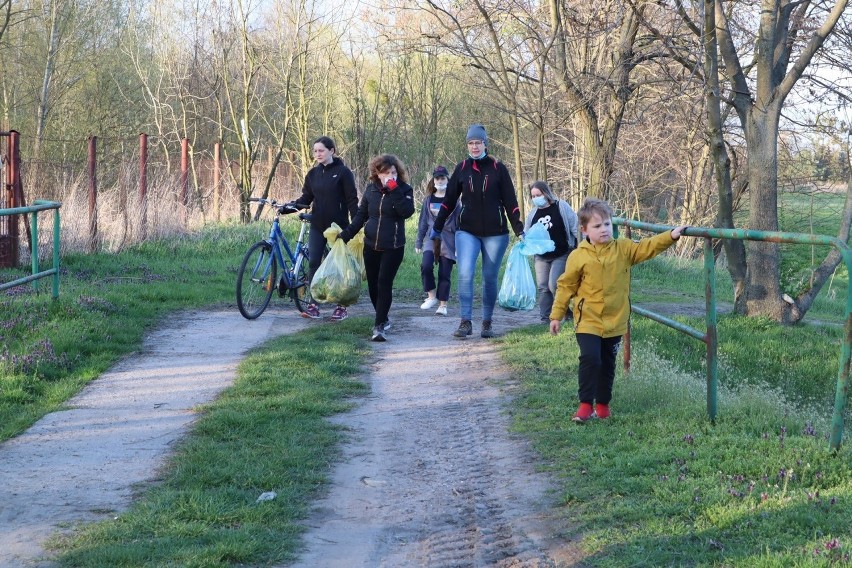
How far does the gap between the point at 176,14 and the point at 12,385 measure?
21059 mm

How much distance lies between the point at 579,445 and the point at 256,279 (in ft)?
18.2

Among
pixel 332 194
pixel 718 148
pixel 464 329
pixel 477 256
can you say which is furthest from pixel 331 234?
pixel 718 148

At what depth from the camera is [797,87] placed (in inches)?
559

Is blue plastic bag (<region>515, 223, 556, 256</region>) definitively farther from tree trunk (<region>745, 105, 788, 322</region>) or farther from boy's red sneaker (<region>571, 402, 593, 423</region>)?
boy's red sneaker (<region>571, 402, 593, 423</region>)

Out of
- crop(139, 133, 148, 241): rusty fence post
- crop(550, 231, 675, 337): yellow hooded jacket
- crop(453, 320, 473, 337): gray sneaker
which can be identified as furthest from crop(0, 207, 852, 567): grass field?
crop(139, 133, 148, 241): rusty fence post

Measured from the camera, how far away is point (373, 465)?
5672 mm

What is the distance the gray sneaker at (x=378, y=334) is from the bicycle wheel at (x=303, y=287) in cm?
119

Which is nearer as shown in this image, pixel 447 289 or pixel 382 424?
pixel 382 424

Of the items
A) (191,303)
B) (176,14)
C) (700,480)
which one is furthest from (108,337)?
(176,14)

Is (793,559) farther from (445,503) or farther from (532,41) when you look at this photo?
(532,41)

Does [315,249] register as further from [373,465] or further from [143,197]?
[143,197]

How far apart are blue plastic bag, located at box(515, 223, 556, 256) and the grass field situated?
0.85 metres

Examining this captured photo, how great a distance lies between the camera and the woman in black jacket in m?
9.72

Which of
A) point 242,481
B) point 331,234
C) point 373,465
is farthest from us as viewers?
point 331,234
